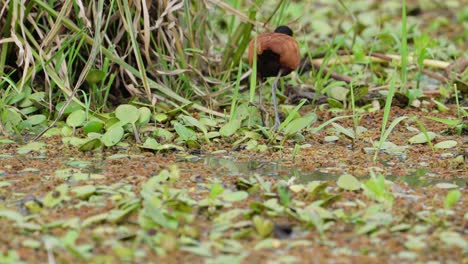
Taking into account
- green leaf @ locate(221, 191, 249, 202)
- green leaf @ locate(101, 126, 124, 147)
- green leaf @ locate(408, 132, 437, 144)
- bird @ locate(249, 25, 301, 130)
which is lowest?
green leaf @ locate(408, 132, 437, 144)

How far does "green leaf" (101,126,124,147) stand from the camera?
3342mm

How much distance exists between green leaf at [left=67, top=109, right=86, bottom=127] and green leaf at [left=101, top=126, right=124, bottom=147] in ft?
0.62

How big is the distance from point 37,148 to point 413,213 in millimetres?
1540

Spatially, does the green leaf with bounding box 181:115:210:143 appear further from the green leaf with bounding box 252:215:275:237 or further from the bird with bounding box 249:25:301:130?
the green leaf with bounding box 252:215:275:237

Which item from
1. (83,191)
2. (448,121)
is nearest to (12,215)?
(83,191)

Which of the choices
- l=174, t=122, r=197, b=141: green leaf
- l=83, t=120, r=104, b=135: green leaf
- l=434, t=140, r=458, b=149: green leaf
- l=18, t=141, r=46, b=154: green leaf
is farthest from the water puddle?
l=18, t=141, r=46, b=154: green leaf

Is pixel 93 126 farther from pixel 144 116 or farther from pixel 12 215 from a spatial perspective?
pixel 12 215

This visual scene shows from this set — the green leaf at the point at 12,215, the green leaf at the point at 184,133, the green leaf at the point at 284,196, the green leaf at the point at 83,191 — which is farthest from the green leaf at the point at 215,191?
the green leaf at the point at 184,133

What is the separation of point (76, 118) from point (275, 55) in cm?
91

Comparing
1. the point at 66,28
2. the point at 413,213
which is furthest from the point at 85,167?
the point at 413,213

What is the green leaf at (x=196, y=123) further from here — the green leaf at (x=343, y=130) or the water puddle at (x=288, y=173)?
the green leaf at (x=343, y=130)

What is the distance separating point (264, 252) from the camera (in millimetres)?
2291

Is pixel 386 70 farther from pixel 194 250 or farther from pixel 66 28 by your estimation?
pixel 194 250

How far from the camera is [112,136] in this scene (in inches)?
132
